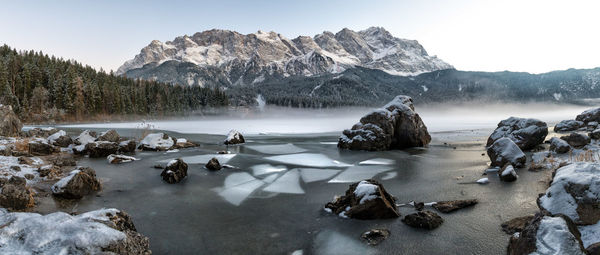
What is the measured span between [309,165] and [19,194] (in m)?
11.8

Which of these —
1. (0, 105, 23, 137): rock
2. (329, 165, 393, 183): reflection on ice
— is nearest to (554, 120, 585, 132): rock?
(329, 165, 393, 183): reflection on ice

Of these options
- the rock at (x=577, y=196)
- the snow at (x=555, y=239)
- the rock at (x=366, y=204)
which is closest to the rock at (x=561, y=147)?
the rock at (x=577, y=196)

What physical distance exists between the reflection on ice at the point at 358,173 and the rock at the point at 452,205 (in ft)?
14.1

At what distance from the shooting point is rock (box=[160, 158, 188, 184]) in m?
11.9

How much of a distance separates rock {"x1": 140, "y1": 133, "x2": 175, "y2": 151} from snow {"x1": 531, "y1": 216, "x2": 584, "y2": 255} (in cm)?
2140

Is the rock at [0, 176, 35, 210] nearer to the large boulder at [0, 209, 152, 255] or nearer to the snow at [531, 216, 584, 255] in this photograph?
the large boulder at [0, 209, 152, 255]

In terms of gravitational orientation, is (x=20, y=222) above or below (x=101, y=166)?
above

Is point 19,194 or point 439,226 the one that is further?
point 19,194

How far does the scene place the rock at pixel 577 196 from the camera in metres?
5.37

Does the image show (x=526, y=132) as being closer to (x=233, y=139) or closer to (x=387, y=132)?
(x=387, y=132)

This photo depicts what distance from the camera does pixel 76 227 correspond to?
4328mm

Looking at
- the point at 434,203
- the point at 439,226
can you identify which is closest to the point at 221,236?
the point at 439,226


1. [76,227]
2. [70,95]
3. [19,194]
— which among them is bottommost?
[19,194]

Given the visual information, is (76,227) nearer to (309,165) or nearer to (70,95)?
(309,165)
